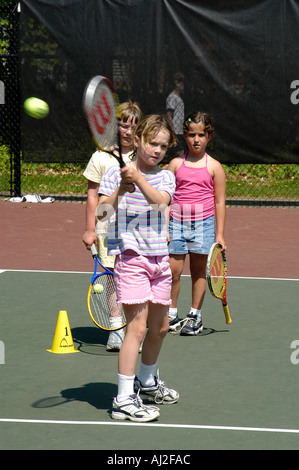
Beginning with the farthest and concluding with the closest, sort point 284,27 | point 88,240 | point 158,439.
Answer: point 284,27, point 88,240, point 158,439

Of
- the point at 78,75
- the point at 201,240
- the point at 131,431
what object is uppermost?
the point at 78,75

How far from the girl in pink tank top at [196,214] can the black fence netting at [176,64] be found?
20.5 feet

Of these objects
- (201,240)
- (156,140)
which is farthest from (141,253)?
(201,240)

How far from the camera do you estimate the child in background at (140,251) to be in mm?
4297

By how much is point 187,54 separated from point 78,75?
157 centimetres

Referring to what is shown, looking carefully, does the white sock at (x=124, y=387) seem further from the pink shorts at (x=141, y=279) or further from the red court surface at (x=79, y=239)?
the red court surface at (x=79, y=239)

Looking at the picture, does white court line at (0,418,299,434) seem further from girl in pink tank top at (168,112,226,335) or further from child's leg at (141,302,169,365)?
girl in pink tank top at (168,112,226,335)

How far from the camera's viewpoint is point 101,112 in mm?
4230

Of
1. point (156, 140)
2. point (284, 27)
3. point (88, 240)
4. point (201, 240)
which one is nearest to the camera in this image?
point (156, 140)

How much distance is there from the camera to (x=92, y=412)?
4.40 meters

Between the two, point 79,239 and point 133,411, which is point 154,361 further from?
point 79,239

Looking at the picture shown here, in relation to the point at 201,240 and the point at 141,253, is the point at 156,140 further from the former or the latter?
the point at 201,240

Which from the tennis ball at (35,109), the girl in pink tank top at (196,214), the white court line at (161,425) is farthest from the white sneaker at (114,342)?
the tennis ball at (35,109)

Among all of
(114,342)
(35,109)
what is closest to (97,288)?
(114,342)
